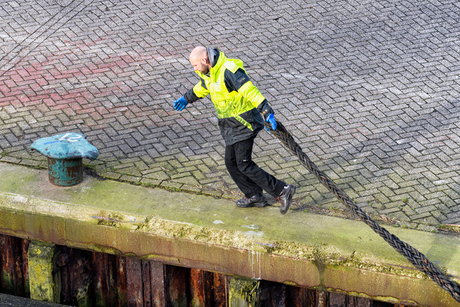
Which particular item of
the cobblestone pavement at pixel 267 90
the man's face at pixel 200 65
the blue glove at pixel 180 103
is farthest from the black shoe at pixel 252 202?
the man's face at pixel 200 65

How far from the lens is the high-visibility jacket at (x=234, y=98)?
4.89 metres

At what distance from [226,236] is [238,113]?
40.5 inches

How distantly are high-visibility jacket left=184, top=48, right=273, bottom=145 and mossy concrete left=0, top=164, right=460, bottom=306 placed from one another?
0.74 meters

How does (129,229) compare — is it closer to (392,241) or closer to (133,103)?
(392,241)

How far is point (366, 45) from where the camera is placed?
9.02m

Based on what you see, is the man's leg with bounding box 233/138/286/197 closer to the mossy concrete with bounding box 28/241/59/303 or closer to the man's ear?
the man's ear

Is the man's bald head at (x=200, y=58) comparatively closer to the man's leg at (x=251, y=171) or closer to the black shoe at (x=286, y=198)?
the man's leg at (x=251, y=171)

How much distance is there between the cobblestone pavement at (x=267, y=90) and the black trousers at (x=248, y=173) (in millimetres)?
339

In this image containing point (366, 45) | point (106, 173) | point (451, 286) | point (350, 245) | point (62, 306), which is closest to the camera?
point (451, 286)

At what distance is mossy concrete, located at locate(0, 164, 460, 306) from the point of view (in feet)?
15.3

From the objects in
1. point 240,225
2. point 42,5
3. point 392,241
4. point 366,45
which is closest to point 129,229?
point 240,225

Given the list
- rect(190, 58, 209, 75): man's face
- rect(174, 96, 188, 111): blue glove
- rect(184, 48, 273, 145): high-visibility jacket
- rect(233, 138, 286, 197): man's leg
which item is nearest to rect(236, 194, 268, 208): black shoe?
rect(233, 138, 286, 197): man's leg

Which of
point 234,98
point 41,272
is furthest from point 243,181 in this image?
point 41,272

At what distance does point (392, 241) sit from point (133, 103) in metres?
4.04
